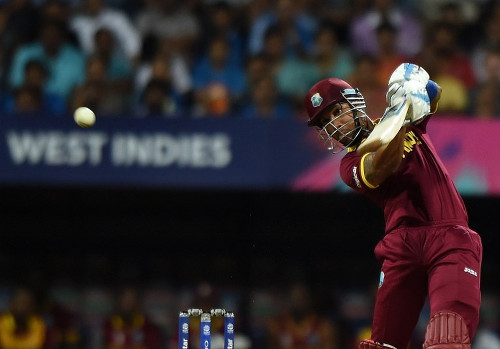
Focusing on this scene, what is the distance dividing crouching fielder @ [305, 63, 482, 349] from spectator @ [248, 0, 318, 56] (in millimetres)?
4997

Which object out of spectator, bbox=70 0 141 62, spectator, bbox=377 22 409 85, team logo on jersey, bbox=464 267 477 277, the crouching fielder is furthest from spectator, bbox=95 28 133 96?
team logo on jersey, bbox=464 267 477 277

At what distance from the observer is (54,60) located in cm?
1027

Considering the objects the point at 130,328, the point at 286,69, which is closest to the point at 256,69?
the point at 286,69

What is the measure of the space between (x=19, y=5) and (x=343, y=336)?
16.0ft

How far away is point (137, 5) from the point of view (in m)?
11.0

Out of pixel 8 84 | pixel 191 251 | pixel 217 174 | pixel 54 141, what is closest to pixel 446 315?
pixel 217 174

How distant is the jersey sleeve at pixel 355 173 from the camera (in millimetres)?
4949

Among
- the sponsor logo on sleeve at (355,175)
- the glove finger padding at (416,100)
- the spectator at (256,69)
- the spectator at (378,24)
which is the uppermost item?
the spectator at (378,24)

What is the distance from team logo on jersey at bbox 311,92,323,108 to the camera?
528 centimetres

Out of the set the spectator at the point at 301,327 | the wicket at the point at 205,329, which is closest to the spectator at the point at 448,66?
the spectator at the point at 301,327

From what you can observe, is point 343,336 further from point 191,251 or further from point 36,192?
point 36,192

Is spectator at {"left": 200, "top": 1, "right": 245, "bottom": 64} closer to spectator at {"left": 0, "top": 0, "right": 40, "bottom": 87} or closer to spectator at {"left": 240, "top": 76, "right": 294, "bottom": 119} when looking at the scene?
spectator at {"left": 240, "top": 76, "right": 294, "bottom": 119}

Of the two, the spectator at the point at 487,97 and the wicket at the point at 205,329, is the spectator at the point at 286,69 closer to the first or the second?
the spectator at the point at 487,97

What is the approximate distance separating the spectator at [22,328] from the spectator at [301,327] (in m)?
2.26
